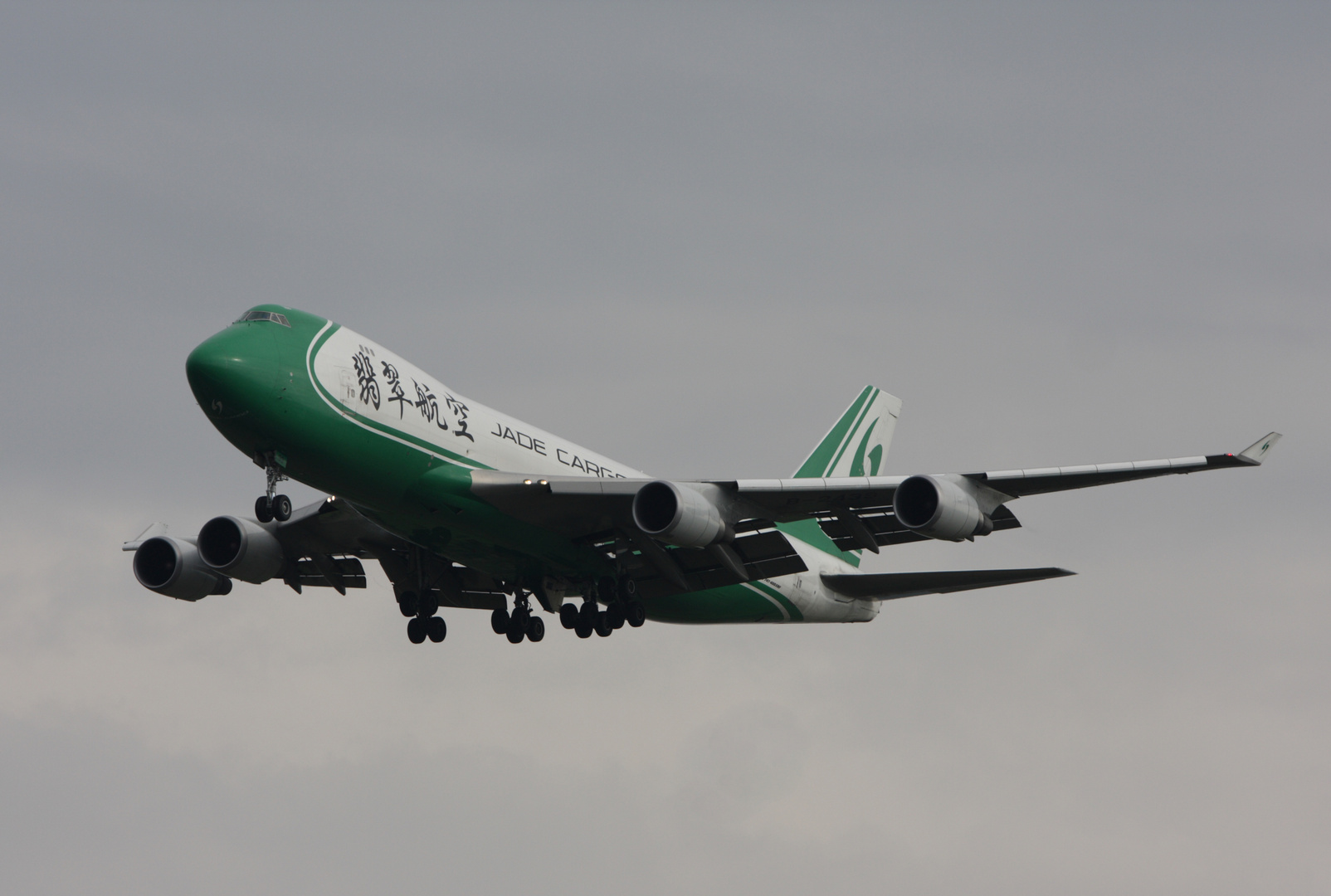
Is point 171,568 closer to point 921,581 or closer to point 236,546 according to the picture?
point 236,546

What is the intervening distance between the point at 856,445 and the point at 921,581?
7.34 metres

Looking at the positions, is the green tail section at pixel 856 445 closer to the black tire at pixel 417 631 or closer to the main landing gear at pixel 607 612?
the main landing gear at pixel 607 612

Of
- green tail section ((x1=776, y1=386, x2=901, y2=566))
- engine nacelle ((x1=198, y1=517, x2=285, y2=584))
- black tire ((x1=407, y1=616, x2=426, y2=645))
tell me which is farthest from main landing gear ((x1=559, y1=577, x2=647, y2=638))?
green tail section ((x1=776, y1=386, x2=901, y2=566))

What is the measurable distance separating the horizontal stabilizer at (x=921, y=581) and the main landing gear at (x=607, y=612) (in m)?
5.87

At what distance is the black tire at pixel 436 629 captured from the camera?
115 feet

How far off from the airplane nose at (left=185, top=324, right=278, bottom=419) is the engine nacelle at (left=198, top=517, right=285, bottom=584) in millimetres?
8701

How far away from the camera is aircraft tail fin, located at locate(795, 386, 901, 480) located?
136ft

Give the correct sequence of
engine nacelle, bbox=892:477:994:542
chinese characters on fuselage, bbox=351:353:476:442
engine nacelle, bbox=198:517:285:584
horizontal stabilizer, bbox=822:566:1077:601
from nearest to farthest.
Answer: chinese characters on fuselage, bbox=351:353:476:442
engine nacelle, bbox=892:477:994:542
horizontal stabilizer, bbox=822:566:1077:601
engine nacelle, bbox=198:517:285:584

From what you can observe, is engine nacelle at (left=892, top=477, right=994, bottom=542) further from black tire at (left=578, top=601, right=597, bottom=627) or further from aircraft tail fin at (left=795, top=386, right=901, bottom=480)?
aircraft tail fin at (left=795, top=386, right=901, bottom=480)

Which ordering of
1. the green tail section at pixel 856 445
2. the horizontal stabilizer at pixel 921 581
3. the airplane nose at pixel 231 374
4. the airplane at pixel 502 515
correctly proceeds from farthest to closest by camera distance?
the green tail section at pixel 856 445
the horizontal stabilizer at pixel 921 581
the airplane at pixel 502 515
the airplane nose at pixel 231 374

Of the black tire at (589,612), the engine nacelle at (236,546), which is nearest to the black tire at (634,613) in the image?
the black tire at (589,612)

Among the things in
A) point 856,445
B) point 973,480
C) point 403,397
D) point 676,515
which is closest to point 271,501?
point 403,397

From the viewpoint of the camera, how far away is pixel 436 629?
3512 cm

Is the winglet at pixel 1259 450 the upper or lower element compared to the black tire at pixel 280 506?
upper
